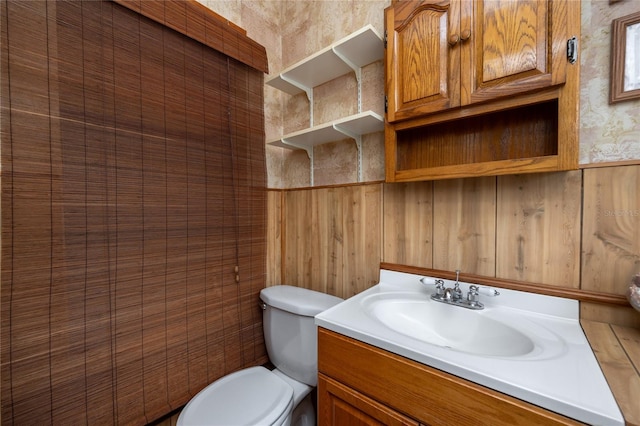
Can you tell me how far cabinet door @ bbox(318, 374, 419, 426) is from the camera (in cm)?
69

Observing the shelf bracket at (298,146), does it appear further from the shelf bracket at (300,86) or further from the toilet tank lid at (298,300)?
the toilet tank lid at (298,300)

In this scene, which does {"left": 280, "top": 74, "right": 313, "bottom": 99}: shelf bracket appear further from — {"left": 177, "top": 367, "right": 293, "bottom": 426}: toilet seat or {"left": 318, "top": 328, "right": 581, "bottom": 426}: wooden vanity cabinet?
{"left": 177, "top": 367, "right": 293, "bottom": 426}: toilet seat

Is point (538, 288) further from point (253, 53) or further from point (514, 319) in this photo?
point (253, 53)

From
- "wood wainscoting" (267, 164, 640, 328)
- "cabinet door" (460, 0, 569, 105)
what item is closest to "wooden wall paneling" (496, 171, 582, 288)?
"wood wainscoting" (267, 164, 640, 328)

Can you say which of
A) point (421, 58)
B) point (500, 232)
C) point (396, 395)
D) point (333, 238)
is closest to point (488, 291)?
point (500, 232)

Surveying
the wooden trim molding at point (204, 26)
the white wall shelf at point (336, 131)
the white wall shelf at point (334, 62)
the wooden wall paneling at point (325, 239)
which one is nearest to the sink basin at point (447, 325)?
the wooden wall paneling at point (325, 239)

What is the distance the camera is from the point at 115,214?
3.20 ft

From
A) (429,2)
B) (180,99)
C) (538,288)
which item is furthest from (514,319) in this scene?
(180,99)

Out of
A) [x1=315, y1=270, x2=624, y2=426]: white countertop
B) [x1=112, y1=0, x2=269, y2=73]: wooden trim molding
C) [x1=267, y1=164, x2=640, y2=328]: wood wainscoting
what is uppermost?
[x1=112, y1=0, x2=269, y2=73]: wooden trim molding

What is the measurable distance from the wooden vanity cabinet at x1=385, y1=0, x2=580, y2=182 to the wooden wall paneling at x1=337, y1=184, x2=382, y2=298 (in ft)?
0.84

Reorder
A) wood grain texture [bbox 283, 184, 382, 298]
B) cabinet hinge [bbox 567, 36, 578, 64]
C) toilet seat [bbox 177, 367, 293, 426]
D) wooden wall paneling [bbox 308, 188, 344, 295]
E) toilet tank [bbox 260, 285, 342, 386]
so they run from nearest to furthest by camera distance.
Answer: cabinet hinge [bbox 567, 36, 578, 64] < toilet seat [bbox 177, 367, 293, 426] < toilet tank [bbox 260, 285, 342, 386] < wood grain texture [bbox 283, 184, 382, 298] < wooden wall paneling [bbox 308, 188, 344, 295]

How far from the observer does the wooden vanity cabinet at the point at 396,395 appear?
0.53m

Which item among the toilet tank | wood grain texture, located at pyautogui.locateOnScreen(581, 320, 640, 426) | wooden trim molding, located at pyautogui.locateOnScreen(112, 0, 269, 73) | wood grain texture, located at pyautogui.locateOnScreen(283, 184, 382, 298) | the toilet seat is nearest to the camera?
wood grain texture, located at pyautogui.locateOnScreen(581, 320, 640, 426)

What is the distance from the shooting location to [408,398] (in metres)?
0.65
